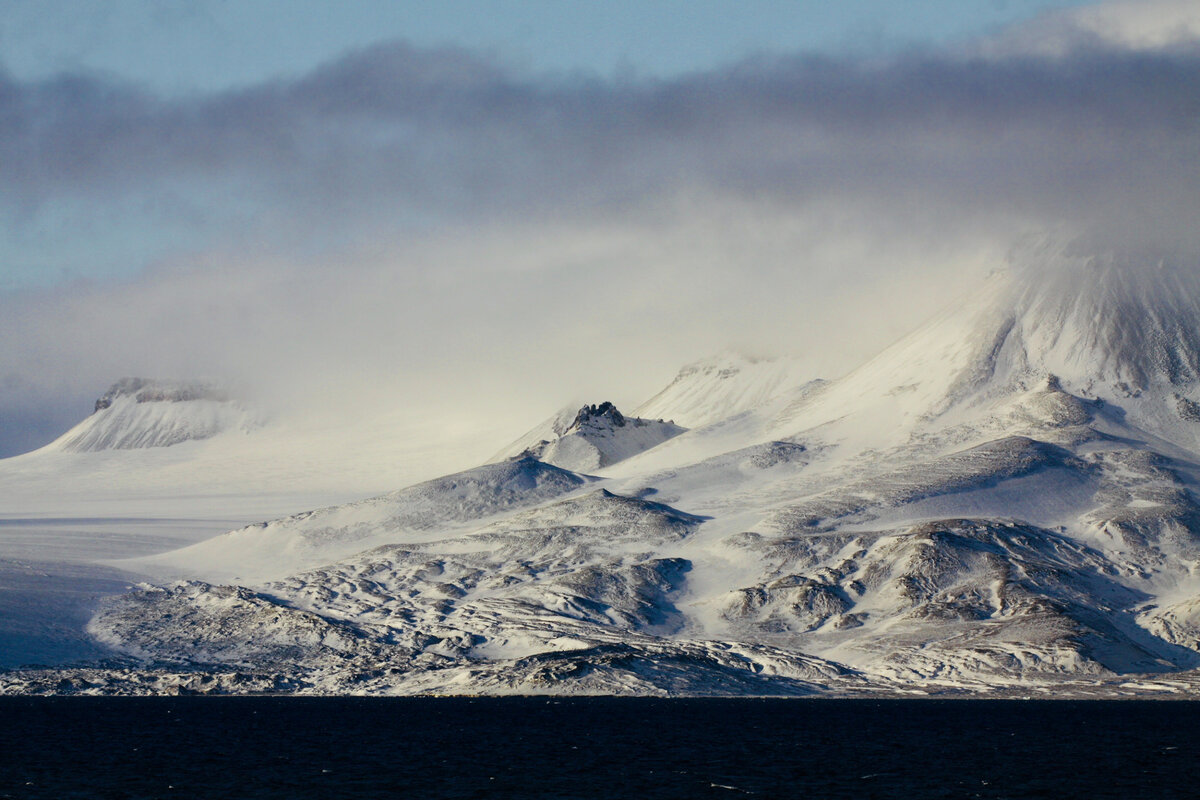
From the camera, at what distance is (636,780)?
143 meters

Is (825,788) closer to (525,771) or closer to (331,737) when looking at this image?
(525,771)

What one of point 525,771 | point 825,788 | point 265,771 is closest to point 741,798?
point 825,788

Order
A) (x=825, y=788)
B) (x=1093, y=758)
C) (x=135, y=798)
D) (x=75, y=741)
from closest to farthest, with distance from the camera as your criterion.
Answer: (x=135, y=798)
(x=825, y=788)
(x=1093, y=758)
(x=75, y=741)

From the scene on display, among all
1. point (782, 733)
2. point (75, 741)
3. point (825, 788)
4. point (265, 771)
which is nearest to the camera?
point (825, 788)

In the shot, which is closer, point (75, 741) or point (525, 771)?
point (525, 771)

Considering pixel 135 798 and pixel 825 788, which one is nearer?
pixel 135 798

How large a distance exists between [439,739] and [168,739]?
117 ft

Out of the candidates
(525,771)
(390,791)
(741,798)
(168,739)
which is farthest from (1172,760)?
(168,739)

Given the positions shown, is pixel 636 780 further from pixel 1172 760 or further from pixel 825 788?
pixel 1172 760

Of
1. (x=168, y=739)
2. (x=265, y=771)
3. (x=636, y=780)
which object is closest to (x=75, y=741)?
(x=168, y=739)

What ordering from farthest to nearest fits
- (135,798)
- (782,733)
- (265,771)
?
1. (782,733)
2. (265,771)
3. (135,798)

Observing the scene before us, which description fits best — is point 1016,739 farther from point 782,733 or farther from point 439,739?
point 439,739

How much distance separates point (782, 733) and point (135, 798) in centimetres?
9629

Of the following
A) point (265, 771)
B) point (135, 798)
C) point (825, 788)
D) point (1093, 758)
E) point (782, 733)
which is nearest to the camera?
point (135, 798)
